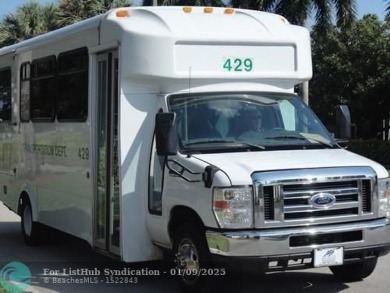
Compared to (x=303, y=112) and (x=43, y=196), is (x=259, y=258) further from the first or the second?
(x=43, y=196)

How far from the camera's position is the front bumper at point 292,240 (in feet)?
19.3

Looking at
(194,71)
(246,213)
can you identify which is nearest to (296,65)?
(194,71)

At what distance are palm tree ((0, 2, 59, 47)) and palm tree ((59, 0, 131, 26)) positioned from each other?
1831 mm

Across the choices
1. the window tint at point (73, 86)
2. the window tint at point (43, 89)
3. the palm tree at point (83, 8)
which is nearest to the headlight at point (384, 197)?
the window tint at point (73, 86)

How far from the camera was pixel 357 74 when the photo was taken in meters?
36.0

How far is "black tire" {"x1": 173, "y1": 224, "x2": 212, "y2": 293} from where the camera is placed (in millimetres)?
6293

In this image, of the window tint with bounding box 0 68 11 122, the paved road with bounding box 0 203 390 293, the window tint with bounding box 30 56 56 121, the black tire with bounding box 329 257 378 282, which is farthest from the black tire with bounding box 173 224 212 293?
the window tint with bounding box 0 68 11 122

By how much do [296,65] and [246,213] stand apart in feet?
7.84

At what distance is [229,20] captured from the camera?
7.49m

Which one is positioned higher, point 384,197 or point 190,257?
point 384,197

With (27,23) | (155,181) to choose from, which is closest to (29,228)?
(155,181)

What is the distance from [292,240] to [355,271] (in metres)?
1.73

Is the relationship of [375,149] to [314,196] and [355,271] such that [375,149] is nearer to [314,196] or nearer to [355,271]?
[355,271]

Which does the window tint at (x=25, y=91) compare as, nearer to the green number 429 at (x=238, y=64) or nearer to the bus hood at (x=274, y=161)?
the green number 429 at (x=238, y=64)
